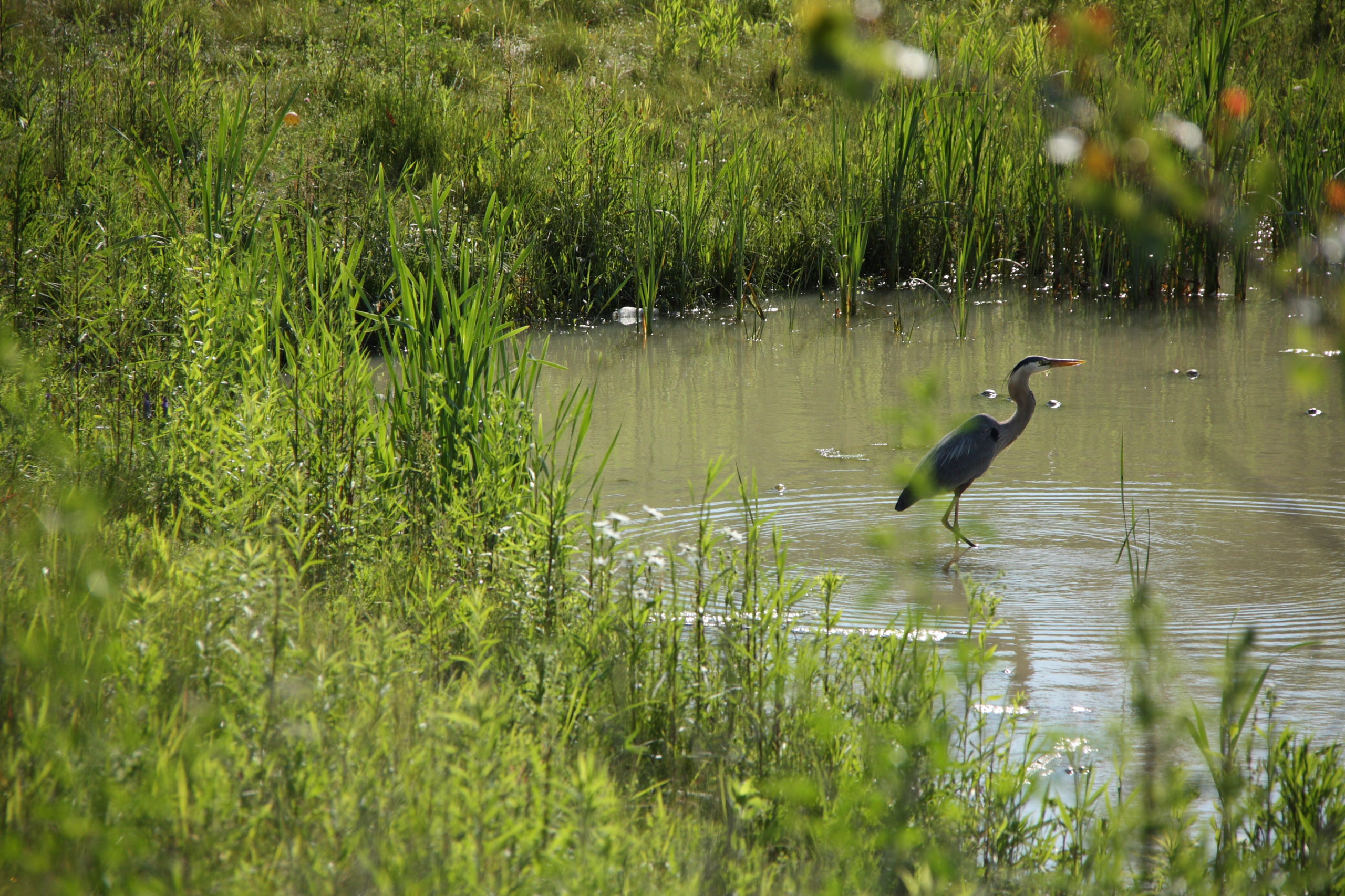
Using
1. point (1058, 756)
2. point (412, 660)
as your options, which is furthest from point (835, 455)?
point (412, 660)

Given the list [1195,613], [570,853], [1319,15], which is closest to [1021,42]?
[1319,15]

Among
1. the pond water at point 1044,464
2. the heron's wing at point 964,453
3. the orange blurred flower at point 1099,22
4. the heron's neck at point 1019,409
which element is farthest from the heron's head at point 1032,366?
the orange blurred flower at point 1099,22

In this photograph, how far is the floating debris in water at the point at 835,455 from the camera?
17.7 feet

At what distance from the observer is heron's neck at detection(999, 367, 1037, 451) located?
5.33 m

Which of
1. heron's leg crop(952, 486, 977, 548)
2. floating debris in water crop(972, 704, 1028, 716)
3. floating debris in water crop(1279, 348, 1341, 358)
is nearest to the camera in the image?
floating debris in water crop(972, 704, 1028, 716)

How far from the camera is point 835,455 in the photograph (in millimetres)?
5422

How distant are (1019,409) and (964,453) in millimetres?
572

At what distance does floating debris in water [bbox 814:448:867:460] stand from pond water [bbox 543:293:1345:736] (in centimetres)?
3

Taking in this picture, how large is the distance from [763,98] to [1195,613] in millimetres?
9060

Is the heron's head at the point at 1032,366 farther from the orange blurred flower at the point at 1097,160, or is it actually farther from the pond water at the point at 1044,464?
the orange blurred flower at the point at 1097,160

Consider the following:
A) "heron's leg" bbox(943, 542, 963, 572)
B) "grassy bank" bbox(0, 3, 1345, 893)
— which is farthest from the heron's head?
"grassy bank" bbox(0, 3, 1345, 893)

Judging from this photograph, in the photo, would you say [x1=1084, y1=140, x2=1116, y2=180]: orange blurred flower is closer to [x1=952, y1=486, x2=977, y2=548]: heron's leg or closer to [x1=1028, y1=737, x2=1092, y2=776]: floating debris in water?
[x1=1028, y1=737, x2=1092, y2=776]: floating debris in water

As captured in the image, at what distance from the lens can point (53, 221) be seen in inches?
197

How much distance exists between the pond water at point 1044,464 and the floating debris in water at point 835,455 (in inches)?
1.0
